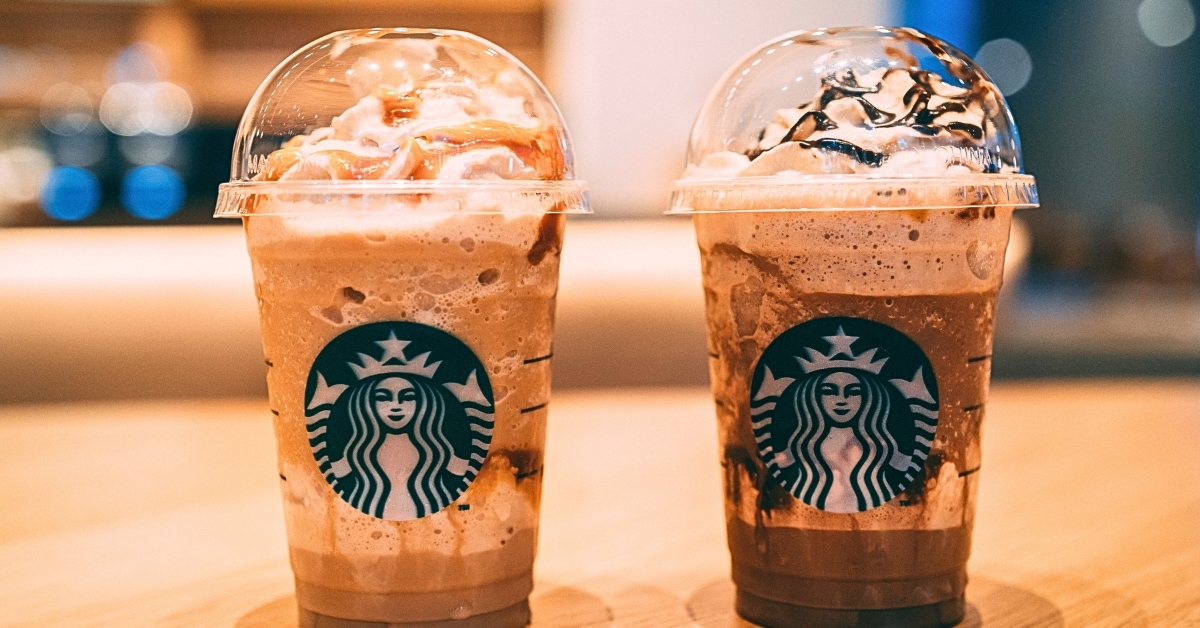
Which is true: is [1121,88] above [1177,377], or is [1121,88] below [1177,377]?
above

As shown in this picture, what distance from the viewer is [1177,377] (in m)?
3.80

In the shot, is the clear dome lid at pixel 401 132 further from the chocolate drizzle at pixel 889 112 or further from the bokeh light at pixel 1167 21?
the bokeh light at pixel 1167 21

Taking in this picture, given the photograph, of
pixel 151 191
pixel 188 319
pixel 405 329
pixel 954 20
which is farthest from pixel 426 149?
pixel 954 20

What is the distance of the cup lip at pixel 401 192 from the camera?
85 cm

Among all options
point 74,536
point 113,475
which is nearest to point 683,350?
point 113,475

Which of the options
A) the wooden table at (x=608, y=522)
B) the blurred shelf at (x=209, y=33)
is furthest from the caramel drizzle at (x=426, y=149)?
the blurred shelf at (x=209, y=33)

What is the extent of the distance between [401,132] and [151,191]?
10.8 feet

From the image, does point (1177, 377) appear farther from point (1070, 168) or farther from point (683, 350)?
point (683, 350)

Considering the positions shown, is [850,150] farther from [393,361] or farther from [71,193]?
[71,193]

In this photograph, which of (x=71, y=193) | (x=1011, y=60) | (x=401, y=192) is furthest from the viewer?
(x=1011, y=60)

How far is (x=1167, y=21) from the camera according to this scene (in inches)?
183

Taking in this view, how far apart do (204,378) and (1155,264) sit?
3.71 meters

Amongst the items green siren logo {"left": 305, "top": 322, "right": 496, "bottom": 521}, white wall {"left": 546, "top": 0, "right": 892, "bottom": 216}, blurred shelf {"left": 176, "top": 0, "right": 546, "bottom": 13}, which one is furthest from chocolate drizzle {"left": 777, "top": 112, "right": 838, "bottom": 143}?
blurred shelf {"left": 176, "top": 0, "right": 546, "bottom": 13}

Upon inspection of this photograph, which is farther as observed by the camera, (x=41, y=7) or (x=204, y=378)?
(x=41, y=7)
